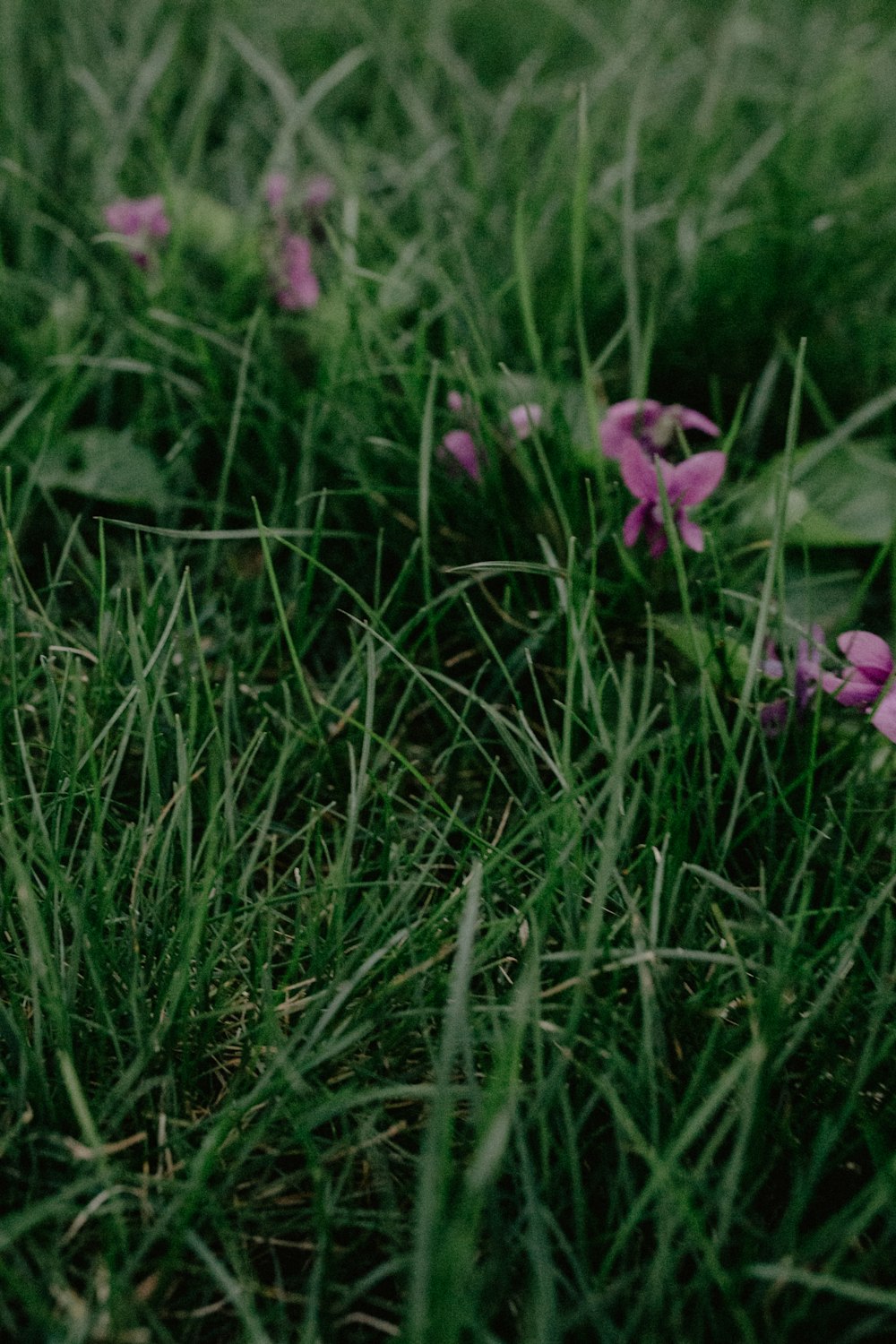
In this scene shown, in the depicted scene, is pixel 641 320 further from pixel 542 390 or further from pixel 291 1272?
pixel 291 1272

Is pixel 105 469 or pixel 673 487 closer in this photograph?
pixel 673 487

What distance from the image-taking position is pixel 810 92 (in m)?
2.03

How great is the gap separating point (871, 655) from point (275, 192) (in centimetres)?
113

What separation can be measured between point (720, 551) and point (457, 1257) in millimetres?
884

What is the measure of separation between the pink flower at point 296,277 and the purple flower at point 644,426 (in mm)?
526

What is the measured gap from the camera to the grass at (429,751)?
2.63ft

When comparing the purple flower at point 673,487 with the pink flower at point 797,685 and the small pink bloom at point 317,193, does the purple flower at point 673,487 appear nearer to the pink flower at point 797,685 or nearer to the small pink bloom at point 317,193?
the pink flower at point 797,685

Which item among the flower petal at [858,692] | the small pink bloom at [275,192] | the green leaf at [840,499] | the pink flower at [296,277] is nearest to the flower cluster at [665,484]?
the green leaf at [840,499]

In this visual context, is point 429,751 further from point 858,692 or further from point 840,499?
point 840,499

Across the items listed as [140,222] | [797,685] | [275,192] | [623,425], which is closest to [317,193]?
[275,192]

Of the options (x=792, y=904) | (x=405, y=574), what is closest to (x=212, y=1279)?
(x=792, y=904)

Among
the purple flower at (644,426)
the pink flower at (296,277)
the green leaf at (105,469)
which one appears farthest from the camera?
the pink flower at (296,277)

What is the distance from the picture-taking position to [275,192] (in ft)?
5.60

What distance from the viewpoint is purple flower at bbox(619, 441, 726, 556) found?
4.01 feet
